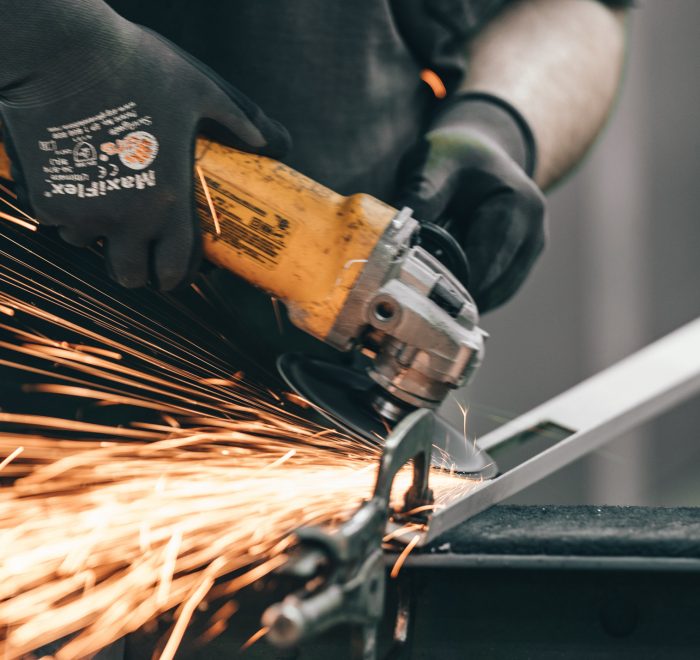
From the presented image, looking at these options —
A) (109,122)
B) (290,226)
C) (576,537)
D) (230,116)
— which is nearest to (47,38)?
(109,122)

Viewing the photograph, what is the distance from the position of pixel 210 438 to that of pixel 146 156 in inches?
17.2

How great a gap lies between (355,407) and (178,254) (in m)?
0.34

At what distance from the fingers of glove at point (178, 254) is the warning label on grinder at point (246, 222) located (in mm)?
30

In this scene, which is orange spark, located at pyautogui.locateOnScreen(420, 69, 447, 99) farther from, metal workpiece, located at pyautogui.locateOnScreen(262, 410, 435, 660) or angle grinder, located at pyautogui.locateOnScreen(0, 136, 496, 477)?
metal workpiece, located at pyautogui.locateOnScreen(262, 410, 435, 660)

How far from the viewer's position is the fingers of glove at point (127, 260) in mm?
1334

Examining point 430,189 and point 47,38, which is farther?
point 430,189

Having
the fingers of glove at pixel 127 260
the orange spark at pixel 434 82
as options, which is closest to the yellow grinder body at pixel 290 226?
the fingers of glove at pixel 127 260

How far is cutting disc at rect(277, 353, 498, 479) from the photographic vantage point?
1.36 m

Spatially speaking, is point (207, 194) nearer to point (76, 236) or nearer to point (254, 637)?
point (76, 236)

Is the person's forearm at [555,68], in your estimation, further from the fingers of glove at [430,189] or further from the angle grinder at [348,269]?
the angle grinder at [348,269]

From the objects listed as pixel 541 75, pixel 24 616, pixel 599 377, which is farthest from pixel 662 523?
pixel 541 75

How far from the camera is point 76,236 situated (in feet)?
4.36

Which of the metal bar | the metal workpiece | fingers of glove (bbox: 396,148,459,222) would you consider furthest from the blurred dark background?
the metal workpiece

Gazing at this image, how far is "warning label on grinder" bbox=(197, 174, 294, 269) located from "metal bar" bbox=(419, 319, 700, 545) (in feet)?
1.39
